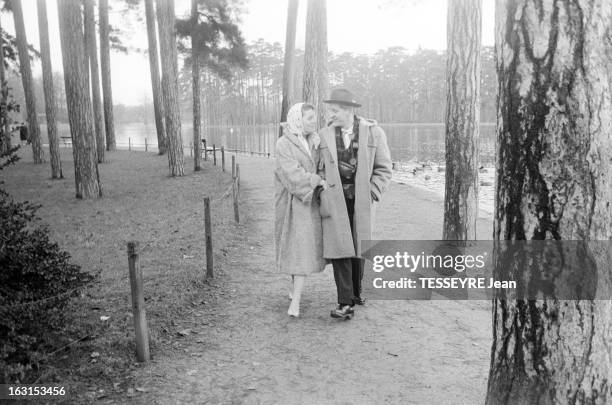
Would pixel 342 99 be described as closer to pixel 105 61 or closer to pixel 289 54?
pixel 289 54

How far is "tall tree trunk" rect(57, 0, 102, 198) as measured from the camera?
11945 millimetres

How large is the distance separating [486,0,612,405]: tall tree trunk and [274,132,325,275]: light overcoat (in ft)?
8.48

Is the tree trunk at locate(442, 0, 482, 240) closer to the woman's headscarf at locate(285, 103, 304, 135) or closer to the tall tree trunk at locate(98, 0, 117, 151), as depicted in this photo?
A: the woman's headscarf at locate(285, 103, 304, 135)

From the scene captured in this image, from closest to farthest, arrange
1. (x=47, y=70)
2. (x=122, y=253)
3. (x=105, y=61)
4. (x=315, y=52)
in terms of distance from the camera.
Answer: (x=122, y=253) < (x=315, y=52) < (x=47, y=70) < (x=105, y=61)

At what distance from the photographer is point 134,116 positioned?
152m

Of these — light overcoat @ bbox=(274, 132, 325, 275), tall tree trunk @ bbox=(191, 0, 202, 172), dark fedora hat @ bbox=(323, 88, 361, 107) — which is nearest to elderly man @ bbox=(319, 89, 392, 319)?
dark fedora hat @ bbox=(323, 88, 361, 107)

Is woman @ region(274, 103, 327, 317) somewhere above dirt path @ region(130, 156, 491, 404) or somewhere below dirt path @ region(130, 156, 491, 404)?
above

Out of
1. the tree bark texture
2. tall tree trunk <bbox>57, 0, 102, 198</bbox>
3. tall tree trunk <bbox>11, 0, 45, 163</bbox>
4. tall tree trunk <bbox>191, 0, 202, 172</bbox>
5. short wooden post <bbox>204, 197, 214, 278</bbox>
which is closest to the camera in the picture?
short wooden post <bbox>204, 197, 214, 278</bbox>

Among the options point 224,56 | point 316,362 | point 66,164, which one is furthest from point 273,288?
point 66,164

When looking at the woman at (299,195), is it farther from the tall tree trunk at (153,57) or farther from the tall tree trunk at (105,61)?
the tall tree trunk at (105,61)

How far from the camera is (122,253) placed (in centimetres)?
767

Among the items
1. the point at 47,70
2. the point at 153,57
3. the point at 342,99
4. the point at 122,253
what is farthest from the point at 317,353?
the point at 153,57

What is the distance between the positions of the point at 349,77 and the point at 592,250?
10310 cm

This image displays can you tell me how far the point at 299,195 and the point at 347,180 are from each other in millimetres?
465
